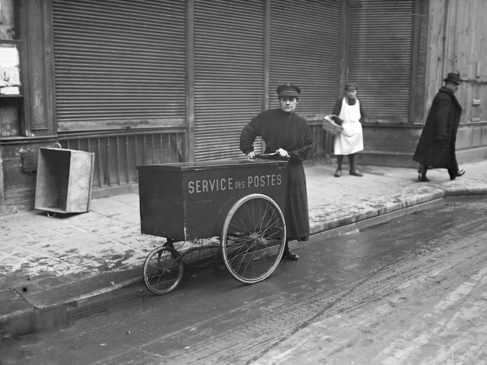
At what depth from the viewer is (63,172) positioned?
776cm

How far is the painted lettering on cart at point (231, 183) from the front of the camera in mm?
4887

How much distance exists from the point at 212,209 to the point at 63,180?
353cm

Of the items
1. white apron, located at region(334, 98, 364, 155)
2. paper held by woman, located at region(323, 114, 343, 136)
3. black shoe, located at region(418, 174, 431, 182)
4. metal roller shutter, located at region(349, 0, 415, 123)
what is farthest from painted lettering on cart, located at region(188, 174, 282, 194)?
metal roller shutter, located at region(349, 0, 415, 123)

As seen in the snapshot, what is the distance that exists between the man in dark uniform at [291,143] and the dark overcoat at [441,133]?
5409mm

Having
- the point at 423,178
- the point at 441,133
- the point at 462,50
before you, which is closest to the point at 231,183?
the point at 441,133

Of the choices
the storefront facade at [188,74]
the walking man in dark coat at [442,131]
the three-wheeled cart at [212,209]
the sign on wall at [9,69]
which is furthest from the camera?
the walking man in dark coat at [442,131]

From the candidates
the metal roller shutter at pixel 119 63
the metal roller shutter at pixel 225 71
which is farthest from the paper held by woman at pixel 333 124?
the metal roller shutter at pixel 119 63

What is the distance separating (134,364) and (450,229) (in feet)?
17.4

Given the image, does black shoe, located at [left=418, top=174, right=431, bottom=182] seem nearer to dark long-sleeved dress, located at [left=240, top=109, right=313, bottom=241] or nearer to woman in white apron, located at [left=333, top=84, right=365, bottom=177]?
woman in white apron, located at [left=333, top=84, right=365, bottom=177]

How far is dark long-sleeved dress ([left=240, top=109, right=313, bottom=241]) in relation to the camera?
6.02 metres

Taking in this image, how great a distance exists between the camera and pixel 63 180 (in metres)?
7.79

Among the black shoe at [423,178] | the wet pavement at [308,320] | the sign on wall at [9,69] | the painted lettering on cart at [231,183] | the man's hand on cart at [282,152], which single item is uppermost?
the sign on wall at [9,69]

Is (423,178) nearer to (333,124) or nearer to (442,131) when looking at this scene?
(442,131)

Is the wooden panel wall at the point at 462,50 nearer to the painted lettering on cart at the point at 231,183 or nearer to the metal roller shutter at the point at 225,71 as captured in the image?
the metal roller shutter at the point at 225,71
